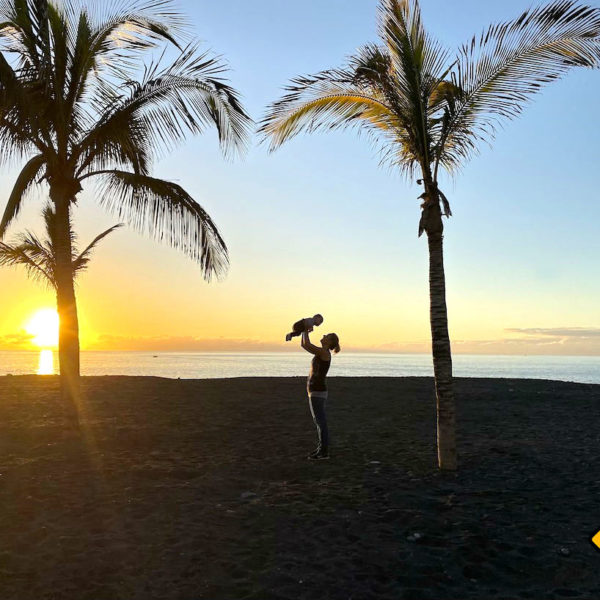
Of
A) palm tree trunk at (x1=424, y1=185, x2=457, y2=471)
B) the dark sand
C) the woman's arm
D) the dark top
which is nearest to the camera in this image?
the dark sand

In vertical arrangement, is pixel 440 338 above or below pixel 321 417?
above

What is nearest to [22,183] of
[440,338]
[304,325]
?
[304,325]

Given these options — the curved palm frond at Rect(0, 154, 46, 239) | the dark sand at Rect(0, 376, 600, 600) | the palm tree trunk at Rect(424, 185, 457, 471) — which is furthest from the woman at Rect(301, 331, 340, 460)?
the curved palm frond at Rect(0, 154, 46, 239)

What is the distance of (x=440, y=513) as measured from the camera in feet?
23.2

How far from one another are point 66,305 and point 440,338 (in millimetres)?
7841

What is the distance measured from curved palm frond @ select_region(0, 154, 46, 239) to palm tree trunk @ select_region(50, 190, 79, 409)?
1178mm

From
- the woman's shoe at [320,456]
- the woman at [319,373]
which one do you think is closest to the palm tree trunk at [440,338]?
the woman at [319,373]

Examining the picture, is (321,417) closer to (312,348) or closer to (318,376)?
(318,376)

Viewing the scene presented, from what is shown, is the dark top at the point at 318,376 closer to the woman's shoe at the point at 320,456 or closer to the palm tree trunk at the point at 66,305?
the woman's shoe at the point at 320,456

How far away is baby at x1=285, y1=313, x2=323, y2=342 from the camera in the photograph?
9531 mm

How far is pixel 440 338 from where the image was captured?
9.11 metres

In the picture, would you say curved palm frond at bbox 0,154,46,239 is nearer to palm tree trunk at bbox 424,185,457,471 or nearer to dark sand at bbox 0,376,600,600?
dark sand at bbox 0,376,600,600

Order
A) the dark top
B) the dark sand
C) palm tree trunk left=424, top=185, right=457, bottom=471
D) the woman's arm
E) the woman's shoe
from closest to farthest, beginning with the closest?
the dark sand → palm tree trunk left=424, top=185, right=457, bottom=471 → the dark top → the woman's arm → the woman's shoe

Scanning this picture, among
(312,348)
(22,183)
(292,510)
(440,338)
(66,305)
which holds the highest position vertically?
(22,183)
